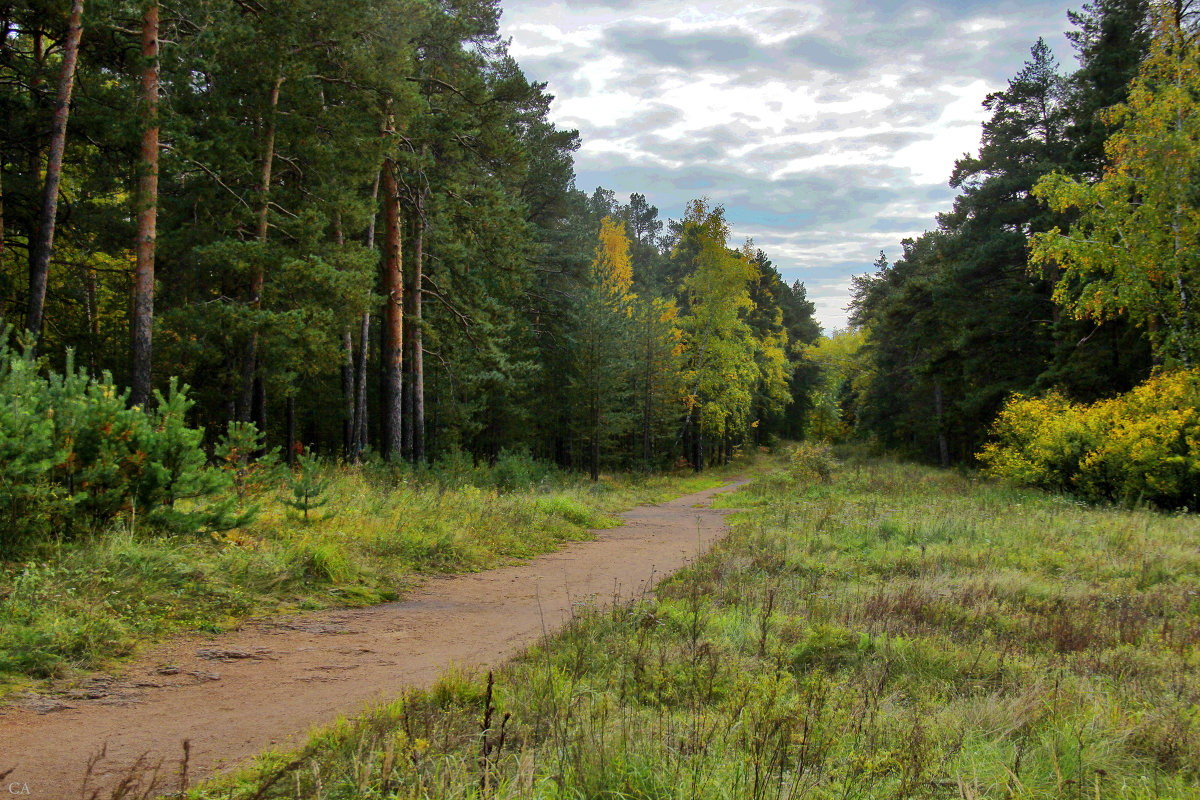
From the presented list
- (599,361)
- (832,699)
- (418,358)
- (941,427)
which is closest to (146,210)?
(418,358)

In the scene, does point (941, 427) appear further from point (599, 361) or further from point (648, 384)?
point (599, 361)

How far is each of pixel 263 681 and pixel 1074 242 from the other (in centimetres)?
2143

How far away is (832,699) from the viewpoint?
Result: 4168 millimetres

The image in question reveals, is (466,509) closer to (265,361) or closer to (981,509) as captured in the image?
(265,361)

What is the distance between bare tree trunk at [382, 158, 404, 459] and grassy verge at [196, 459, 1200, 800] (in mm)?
11311

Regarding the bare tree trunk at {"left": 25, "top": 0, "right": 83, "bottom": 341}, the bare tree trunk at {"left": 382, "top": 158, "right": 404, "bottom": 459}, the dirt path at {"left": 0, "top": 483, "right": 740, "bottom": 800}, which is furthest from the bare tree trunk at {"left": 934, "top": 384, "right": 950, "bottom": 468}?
the bare tree trunk at {"left": 25, "top": 0, "right": 83, "bottom": 341}

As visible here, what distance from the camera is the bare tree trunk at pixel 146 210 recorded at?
11883 millimetres

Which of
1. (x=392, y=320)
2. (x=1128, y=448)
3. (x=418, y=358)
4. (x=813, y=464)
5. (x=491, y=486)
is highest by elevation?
(x=392, y=320)

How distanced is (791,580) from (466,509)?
6.23 meters

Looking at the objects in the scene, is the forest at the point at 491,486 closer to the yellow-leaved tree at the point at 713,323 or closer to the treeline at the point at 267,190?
the treeline at the point at 267,190

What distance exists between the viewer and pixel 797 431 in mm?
72062

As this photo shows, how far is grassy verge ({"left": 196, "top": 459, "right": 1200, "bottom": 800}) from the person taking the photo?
292 centimetres

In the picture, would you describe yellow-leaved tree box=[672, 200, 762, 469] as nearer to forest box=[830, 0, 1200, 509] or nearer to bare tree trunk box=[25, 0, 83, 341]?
forest box=[830, 0, 1200, 509]

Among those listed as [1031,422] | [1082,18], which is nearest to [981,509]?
Answer: [1031,422]
